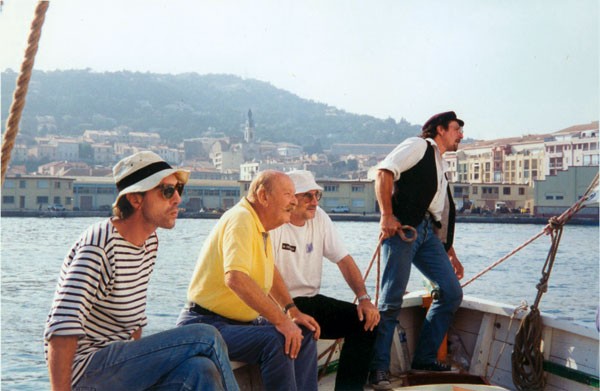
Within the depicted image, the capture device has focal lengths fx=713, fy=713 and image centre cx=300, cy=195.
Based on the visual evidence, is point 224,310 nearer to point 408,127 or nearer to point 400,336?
point 400,336

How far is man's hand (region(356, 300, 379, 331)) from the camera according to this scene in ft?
9.43

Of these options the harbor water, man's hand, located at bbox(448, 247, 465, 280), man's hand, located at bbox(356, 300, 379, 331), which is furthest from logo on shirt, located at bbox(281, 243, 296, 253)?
the harbor water

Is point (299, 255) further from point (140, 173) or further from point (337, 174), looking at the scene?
point (337, 174)

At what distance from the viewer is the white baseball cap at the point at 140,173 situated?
196 centimetres

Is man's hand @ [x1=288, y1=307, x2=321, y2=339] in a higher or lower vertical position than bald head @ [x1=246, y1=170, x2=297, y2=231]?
lower

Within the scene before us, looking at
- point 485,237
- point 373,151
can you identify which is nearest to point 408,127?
point 373,151

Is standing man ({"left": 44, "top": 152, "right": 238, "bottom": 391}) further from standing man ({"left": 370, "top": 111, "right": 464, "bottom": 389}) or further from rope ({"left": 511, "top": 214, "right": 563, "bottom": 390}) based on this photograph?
rope ({"left": 511, "top": 214, "right": 563, "bottom": 390})

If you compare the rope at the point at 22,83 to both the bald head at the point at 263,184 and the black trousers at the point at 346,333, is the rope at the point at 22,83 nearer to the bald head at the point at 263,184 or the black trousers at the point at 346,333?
the bald head at the point at 263,184

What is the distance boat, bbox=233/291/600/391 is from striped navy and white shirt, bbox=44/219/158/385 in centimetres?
80

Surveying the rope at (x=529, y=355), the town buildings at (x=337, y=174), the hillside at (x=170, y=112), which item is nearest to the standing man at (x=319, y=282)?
the rope at (x=529, y=355)

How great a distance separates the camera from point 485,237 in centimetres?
4850

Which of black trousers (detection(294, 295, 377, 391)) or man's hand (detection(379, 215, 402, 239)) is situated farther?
man's hand (detection(379, 215, 402, 239))

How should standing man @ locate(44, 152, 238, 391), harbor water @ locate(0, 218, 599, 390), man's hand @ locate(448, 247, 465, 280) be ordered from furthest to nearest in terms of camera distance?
1. harbor water @ locate(0, 218, 599, 390)
2. man's hand @ locate(448, 247, 465, 280)
3. standing man @ locate(44, 152, 238, 391)

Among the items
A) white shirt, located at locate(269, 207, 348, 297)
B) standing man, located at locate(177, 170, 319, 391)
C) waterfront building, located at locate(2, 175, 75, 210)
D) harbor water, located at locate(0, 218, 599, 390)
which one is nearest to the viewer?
standing man, located at locate(177, 170, 319, 391)
